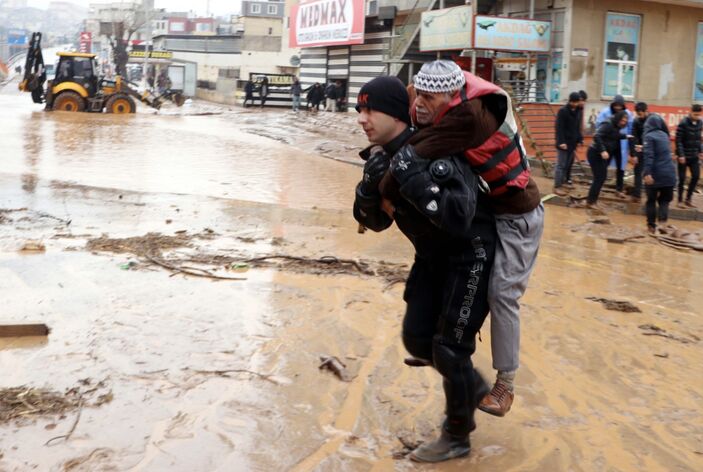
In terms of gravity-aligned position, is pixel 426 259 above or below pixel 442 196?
below

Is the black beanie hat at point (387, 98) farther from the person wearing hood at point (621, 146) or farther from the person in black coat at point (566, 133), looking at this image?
the person in black coat at point (566, 133)

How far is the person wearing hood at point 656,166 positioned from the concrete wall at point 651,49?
382 inches

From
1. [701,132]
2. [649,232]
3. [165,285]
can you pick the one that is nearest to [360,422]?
[165,285]

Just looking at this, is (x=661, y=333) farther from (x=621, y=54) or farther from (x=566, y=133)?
(x=621, y=54)

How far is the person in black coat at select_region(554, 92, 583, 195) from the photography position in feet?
44.1

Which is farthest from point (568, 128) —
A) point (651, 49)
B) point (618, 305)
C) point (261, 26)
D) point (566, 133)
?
point (261, 26)

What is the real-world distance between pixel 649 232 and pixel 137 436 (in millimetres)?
8518

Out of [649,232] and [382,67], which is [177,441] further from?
[382,67]

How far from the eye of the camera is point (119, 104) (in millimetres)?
29562

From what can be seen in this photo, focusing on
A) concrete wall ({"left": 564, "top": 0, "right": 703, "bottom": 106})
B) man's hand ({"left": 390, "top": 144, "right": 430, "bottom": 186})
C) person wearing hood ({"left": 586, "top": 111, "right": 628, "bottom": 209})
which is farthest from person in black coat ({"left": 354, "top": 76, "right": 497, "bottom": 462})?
concrete wall ({"left": 564, "top": 0, "right": 703, "bottom": 106})

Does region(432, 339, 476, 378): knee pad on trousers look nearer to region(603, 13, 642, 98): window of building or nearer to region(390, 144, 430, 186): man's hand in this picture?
region(390, 144, 430, 186): man's hand

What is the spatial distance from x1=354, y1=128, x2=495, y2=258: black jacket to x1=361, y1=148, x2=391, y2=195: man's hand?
31 mm

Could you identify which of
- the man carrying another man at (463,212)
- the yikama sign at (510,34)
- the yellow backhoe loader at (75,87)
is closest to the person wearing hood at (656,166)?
the man carrying another man at (463,212)

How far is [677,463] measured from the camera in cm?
362
